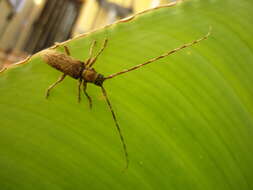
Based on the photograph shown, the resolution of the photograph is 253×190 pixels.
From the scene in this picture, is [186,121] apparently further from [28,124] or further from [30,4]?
[30,4]

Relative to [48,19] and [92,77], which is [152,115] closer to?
[92,77]

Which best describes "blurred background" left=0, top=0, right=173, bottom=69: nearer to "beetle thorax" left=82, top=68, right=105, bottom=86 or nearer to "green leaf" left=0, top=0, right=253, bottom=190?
"beetle thorax" left=82, top=68, right=105, bottom=86

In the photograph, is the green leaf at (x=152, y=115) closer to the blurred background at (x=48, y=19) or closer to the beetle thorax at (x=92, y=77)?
the beetle thorax at (x=92, y=77)

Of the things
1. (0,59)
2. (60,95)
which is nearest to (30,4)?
(0,59)

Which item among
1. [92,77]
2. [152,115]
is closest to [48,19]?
[92,77]

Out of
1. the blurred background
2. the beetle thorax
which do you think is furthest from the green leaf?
the blurred background
